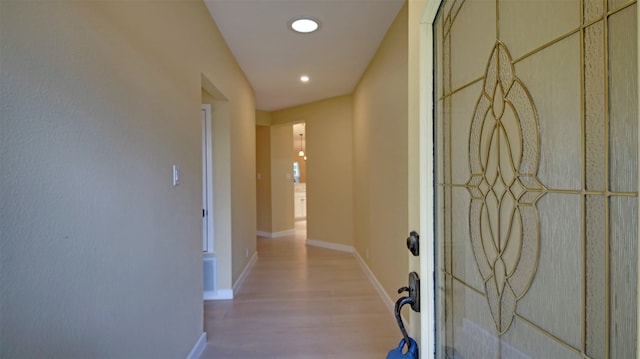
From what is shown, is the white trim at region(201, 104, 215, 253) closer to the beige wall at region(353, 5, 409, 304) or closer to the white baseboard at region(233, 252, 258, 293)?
the white baseboard at region(233, 252, 258, 293)

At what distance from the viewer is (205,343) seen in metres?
2.29

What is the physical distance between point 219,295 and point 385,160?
211 cm

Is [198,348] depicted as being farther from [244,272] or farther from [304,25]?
[304,25]

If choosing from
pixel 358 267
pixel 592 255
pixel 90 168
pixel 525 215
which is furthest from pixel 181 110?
pixel 358 267

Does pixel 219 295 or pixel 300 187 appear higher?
pixel 300 187

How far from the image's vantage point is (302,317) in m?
2.75

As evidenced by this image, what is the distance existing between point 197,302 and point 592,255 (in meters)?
2.20

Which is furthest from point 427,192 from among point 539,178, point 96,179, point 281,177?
point 281,177

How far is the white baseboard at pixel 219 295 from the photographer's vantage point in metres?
3.17

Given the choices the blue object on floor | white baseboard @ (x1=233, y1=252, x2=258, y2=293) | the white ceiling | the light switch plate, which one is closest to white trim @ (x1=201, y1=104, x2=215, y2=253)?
white baseboard @ (x1=233, y1=252, x2=258, y2=293)

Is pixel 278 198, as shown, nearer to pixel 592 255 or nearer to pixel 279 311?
pixel 279 311

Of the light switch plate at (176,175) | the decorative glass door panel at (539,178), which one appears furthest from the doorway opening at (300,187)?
the decorative glass door panel at (539,178)

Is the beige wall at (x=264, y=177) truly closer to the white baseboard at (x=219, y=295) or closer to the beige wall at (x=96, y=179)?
the white baseboard at (x=219, y=295)

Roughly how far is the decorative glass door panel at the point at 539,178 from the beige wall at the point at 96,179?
1.08 m
